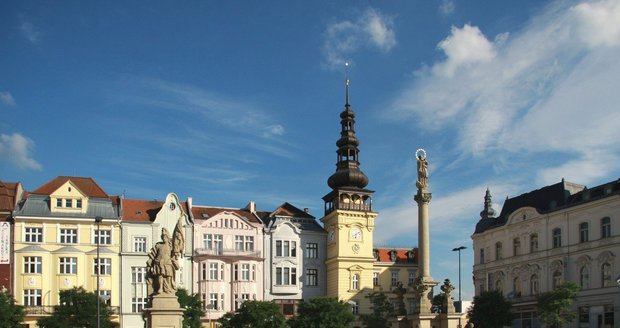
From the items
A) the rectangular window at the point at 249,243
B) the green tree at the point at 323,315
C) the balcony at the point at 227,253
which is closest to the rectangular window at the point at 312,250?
the balcony at the point at 227,253

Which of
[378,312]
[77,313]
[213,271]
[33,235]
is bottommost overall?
[378,312]

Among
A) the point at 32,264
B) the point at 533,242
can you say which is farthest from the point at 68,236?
the point at 533,242

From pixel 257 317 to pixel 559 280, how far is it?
25.4 m

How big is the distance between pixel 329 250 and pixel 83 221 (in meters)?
22.5

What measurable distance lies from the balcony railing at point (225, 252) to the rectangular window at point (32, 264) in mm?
12785

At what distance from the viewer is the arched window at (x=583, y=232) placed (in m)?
61.5

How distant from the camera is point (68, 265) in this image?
63.2 m

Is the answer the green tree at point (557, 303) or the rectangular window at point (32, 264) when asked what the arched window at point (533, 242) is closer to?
the green tree at point (557, 303)

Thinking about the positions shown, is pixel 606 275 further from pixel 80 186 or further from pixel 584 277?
pixel 80 186

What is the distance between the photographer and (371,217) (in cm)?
7325

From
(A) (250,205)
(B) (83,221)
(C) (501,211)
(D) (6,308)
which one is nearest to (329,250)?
(A) (250,205)

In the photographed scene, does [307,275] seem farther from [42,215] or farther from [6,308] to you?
[6,308]

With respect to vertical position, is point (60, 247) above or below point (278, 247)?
above

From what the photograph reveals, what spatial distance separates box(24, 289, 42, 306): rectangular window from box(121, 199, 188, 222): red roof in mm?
9138
